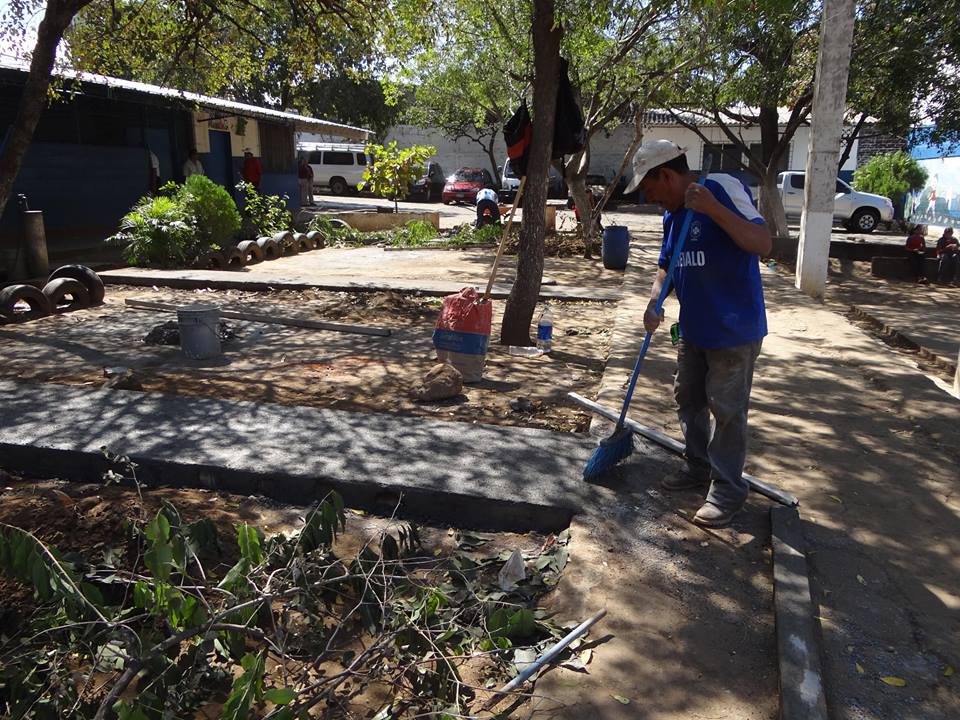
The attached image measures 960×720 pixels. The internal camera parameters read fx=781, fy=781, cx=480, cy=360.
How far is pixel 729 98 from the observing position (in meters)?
17.6

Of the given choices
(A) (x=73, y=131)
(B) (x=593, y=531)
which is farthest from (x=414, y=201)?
(B) (x=593, y=531)

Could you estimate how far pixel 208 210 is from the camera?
12.5 metres

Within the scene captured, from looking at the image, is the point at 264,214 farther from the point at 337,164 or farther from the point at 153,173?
the point at 337,164

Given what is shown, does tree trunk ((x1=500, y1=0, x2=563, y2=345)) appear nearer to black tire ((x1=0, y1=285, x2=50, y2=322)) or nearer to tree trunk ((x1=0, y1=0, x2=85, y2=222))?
tree trunk ((x1=0, y1=0, x2=85, y2=222))

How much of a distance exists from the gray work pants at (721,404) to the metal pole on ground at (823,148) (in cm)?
842

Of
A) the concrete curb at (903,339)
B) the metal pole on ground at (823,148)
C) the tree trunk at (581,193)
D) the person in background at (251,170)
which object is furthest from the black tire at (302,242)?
the concrete curb at (903,339)

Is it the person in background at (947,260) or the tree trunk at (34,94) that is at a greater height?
the tree trunk at (34,94)

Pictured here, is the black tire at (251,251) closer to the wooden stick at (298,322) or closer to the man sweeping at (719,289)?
the wooden stick at (298,322)

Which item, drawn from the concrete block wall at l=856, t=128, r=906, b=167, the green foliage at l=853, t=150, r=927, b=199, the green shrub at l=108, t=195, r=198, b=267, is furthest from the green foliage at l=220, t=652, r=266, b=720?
the concrete block wall at l=856, t=128, r=906, b=167

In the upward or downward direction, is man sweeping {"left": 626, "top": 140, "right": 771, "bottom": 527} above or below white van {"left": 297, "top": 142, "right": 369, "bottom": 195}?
below

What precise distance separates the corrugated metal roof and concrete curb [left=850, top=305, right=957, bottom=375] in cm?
981

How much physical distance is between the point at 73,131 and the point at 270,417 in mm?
11900

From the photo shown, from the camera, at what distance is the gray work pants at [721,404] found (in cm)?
344

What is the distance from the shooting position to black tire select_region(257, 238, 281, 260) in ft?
46.3
